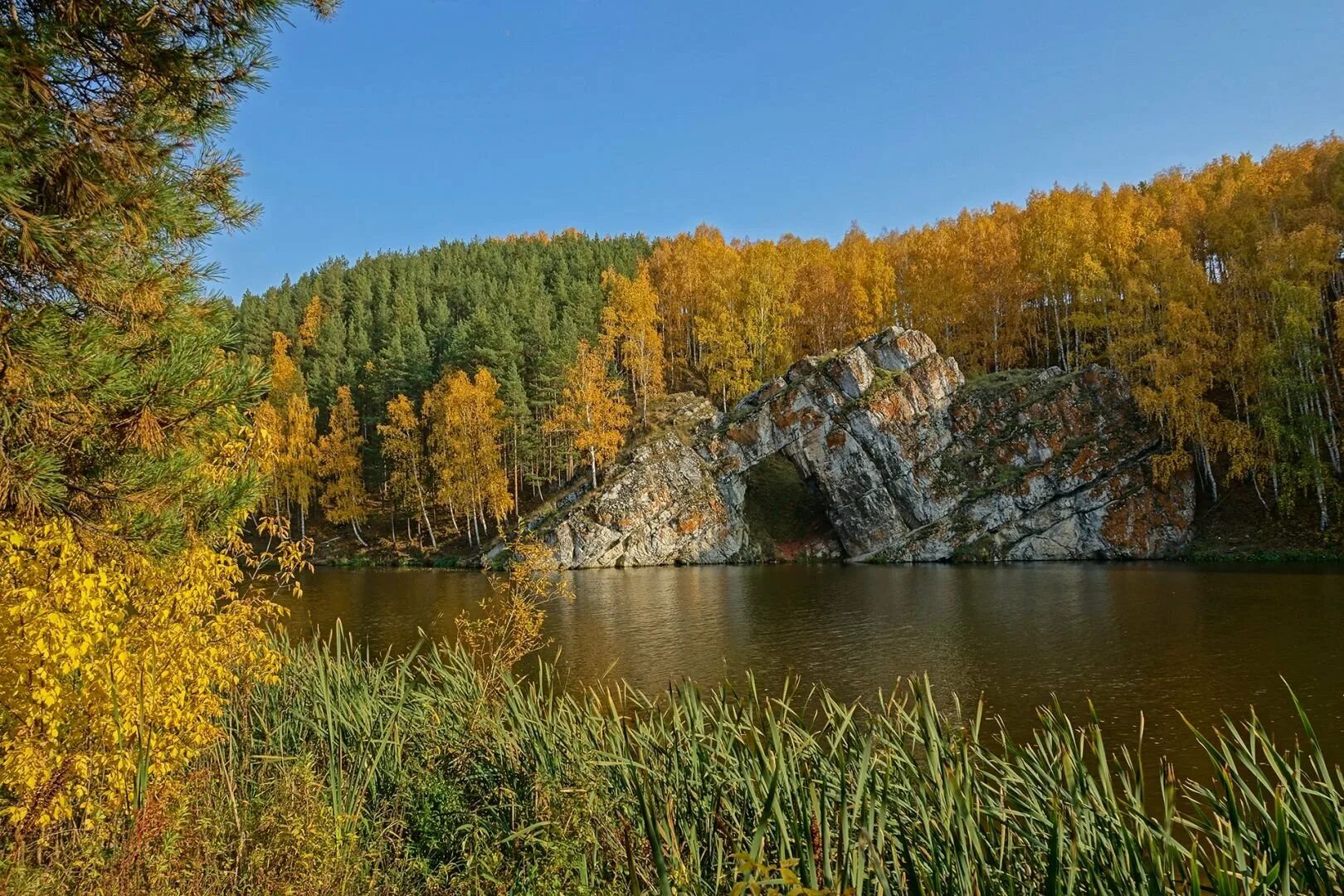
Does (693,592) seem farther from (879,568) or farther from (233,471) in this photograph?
(233,471)

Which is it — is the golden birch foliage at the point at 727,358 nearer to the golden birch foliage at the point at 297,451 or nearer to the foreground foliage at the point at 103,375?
the golden birch foliage at the point at 297,451

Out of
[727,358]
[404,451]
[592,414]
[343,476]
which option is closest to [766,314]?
[727,358]

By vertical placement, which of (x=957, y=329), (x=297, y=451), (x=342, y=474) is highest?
(x=957, y=329)

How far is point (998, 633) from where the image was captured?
2162 cm

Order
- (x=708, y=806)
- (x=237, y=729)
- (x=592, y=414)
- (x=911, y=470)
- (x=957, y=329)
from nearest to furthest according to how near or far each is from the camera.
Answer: (x=708, y=806), (x=237, y=729), (x=911, y=470), (x=592, y=414), (x=957, y=329)

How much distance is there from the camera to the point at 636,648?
68.9 ft

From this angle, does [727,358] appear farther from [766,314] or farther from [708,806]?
[708,806]

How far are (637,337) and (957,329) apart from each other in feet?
87.1

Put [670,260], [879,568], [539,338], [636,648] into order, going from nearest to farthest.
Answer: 1. [636,648]
2. [879,568]
3. [539,338]
4. [670,260]

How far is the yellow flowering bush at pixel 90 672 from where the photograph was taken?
5.81 metres

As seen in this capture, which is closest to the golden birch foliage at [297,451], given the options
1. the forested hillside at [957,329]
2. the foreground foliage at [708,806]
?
the forested hillside at [957,329]

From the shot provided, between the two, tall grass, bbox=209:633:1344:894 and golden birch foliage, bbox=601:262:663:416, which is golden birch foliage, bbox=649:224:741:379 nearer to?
golden birch foliage, bbox=601:262:663:416

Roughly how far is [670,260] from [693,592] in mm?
47384

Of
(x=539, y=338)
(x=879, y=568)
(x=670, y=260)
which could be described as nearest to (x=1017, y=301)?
(x=879, y=568)
